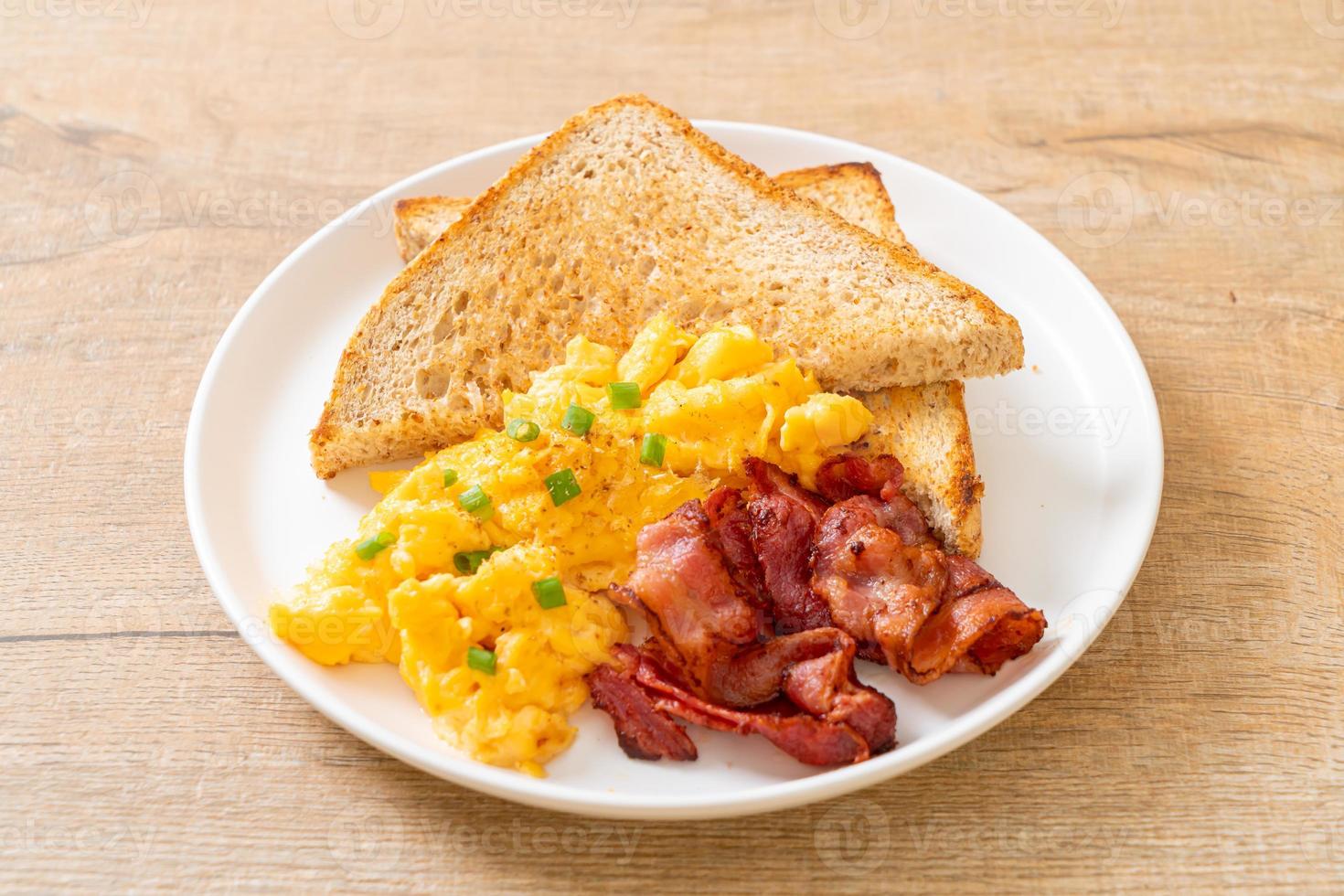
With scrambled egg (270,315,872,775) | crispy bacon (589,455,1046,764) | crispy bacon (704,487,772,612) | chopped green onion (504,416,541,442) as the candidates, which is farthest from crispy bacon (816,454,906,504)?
chopped green onion (504,416,541,442)

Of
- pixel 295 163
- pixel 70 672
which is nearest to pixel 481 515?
pixel 70 672

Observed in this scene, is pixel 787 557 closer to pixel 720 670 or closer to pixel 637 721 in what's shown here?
pixel 720 670

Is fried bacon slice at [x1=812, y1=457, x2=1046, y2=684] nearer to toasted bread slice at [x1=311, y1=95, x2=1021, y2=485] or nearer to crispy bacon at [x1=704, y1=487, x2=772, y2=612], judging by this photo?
crispy bacon at [x1=704, y1=487, x2=772, y2=612]

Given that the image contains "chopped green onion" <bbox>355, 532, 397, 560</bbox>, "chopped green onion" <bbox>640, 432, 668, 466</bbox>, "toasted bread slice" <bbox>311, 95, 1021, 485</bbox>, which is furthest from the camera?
"toasted bread slice" <bbox>311, 95, 1021, 485</bbox>

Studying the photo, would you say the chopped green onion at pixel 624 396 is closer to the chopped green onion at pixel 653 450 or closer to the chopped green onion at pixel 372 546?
the chopped green onion at pixel 653 450

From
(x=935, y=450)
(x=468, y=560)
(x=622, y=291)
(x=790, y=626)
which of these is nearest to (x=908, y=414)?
(x=935, y=450)

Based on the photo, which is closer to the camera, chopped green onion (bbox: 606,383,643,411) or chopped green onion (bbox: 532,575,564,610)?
chopped green onion (bbox: 532,575,564,610)
